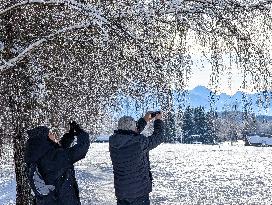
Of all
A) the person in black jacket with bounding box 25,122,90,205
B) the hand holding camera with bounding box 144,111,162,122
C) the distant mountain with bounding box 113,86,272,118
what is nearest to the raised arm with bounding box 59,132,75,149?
the person in black jacket with bounding box 25,122,90,205

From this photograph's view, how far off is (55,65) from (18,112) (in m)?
0.81

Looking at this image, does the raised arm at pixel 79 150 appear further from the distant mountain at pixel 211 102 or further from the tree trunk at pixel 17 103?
the tree trunk at pixel 17 103

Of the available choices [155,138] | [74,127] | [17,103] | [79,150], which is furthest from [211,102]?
[17,103]

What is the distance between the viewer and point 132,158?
5.78 metres

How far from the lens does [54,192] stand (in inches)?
211

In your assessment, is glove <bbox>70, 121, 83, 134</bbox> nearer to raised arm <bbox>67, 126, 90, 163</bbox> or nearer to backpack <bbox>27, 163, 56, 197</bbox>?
raised arm <bbox>67, 126, 90, 163</bbox>

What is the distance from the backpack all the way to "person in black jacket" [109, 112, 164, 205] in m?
0.90

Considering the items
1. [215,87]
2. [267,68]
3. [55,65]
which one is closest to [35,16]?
[55,65]

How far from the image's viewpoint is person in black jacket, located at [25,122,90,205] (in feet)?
16.9

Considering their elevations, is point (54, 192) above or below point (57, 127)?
below

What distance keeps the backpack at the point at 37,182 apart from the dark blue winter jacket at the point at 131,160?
0.90m

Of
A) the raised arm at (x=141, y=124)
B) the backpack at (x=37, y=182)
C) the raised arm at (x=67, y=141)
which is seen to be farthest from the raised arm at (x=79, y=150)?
the raised arm at (x=141, y=124)

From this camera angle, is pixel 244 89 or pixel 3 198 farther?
pixel 3 198

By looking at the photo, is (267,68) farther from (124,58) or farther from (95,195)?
(95,195)
